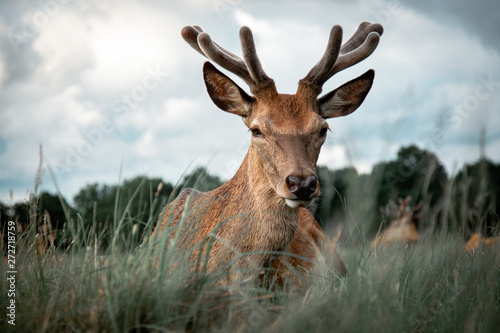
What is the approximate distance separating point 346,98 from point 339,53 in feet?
2.05

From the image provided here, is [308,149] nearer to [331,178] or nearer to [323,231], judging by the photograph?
[331,178]

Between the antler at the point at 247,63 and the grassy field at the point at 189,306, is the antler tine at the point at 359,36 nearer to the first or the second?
the antler at the point at 247,63

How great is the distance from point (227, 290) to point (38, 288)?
121 cm

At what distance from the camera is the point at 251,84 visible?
420 centimetres

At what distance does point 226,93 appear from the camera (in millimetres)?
4152

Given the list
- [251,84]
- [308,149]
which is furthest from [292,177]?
[251,84]

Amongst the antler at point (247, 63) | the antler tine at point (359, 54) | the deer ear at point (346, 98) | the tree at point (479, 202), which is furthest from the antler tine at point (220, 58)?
the tree at point (479, 202)

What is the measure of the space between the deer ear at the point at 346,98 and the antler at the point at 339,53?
16 centimetres

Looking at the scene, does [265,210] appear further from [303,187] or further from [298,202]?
[303,187]

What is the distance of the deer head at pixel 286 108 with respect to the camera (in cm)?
342

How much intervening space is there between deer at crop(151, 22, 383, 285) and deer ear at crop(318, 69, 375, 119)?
0.01 meters

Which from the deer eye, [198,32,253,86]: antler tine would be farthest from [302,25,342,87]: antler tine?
the deer eye

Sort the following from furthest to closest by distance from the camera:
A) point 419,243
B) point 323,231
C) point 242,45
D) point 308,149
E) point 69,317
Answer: point 323,231 → point 419,243 → point 242,45 → point 308,149 → point 69,317

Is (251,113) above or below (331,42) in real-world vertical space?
below
